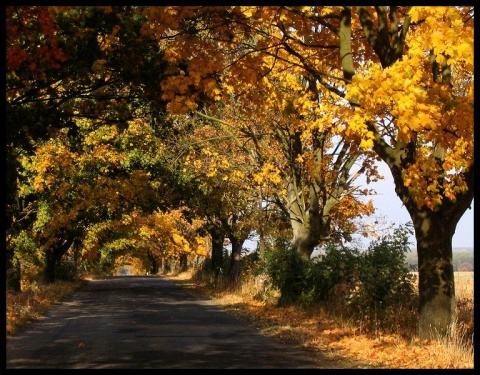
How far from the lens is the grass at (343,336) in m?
11.4

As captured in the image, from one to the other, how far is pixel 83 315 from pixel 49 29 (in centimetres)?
1213

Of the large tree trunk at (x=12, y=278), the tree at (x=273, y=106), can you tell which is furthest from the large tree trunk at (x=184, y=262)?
the tree at (x=273, y=106)

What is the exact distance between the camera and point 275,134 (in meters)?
23.0

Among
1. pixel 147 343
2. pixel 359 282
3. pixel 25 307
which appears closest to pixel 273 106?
pixel 359 282

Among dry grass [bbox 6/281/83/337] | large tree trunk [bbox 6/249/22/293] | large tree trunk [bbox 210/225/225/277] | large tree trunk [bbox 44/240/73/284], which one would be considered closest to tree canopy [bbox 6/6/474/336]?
dry grass [bbox 6/281/83/337]

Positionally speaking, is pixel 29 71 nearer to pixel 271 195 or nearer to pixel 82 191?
pixel 271 195

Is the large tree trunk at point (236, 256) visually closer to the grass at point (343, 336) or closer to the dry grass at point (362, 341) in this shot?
the grass at point (343, 336)

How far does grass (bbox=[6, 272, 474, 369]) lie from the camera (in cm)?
1138

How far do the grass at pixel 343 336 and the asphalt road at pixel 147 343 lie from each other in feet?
1.42

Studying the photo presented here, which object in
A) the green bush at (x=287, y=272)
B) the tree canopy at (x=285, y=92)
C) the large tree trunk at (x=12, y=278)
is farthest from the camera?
the large tree trunk at (x=12, y=278)

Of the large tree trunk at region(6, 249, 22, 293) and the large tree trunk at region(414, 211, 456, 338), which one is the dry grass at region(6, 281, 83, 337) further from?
the large tree trunk at region(414, 211, 456, 338)
